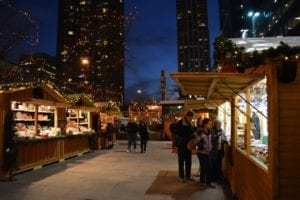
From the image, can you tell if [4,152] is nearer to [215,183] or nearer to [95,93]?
[215,183]

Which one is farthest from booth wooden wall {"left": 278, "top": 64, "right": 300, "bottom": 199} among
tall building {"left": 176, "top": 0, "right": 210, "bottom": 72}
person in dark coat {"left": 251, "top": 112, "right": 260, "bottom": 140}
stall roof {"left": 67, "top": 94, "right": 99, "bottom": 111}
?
tall building {"left": 176, "top": 0, "right": 210, "bottom": 72}

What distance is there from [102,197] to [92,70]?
2438 centimetres

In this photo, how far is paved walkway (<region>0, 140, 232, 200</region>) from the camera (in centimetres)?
906

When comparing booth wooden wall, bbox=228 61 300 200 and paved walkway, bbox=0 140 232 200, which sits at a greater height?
booth wooden wall, bbox=228 61 300 200

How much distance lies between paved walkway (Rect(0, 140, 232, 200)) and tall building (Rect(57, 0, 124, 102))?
34.6ft

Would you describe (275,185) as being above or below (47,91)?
below

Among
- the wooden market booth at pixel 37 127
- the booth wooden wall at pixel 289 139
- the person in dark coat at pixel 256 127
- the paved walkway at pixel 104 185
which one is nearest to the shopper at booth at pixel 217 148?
the paved walkway at pixel 104 185

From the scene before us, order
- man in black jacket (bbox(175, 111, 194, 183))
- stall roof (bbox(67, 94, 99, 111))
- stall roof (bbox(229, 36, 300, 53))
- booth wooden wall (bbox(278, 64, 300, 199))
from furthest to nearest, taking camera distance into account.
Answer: stall roof (bbox(67, 94, 99, 111)) → stall roof (bbox(229, 36, 300, 53)) → man in black jacket (bbox(175, 111, 194, 183)) → booth wooden wall (bbox(278, 64, 300, 199))

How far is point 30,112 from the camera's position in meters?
17.4

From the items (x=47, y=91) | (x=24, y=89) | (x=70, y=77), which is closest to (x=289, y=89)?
(x=24, y=89)

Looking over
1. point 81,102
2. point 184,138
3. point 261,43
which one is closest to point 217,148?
point 184,138

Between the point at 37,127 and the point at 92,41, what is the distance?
45.1 ft

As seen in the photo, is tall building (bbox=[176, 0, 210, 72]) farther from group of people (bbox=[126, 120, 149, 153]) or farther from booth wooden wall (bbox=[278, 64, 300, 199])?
booth wooden wall (bbox=[278, 64, 300, 199])

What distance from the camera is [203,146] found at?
9.86m
